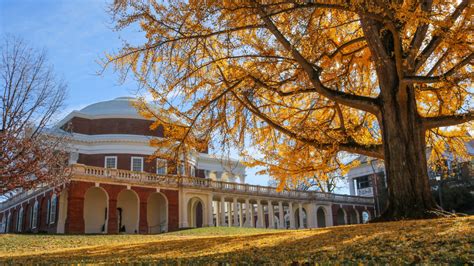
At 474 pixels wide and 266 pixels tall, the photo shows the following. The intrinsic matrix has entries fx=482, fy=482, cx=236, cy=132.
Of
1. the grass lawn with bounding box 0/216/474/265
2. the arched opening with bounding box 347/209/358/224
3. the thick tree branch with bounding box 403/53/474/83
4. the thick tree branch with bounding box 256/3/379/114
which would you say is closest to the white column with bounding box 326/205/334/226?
the arched opening with bounding box 347/209/358/224

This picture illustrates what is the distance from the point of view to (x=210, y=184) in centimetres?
4350

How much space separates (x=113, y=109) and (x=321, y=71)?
3782 centimetres

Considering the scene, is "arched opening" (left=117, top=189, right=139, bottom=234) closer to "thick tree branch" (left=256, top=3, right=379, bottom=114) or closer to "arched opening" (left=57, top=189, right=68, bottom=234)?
"arched opening" (left=57, top=189, right=68, bottom=234)

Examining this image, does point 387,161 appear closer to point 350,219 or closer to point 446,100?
point 446,100

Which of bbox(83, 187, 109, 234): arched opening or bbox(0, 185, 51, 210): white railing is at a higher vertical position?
bbox(0, 185, 51, 210): white railing

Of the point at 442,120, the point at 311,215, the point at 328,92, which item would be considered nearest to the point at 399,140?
the point at 442,120

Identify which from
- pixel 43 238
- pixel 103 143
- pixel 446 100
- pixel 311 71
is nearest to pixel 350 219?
pixel 103 143

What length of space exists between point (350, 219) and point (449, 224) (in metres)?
50.8

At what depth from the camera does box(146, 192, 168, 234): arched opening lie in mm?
41906

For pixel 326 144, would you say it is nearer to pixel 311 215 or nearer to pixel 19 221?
pixel 19 221

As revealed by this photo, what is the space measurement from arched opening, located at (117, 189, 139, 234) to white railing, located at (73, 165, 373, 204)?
3038mm

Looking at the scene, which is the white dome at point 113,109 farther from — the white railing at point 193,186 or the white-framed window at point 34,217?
the white-framed window at point 34,217

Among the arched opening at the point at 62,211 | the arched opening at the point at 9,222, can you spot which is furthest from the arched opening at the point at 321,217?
the arched opening at the point at 9,222

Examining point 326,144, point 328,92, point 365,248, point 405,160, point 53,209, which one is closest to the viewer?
point 365,248
